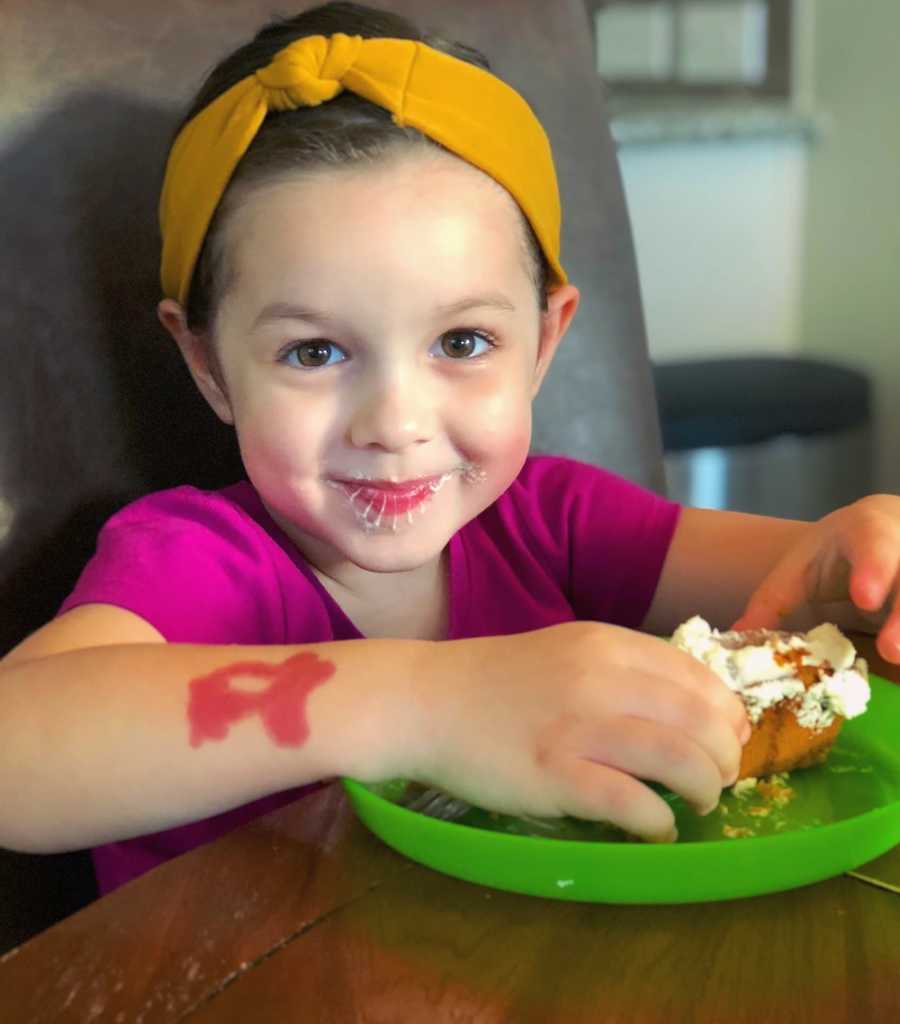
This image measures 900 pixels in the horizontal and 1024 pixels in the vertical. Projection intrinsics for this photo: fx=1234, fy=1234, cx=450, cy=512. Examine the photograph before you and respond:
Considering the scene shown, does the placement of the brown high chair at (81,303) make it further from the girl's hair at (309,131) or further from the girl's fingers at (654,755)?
the girl's fingers at (654,755)

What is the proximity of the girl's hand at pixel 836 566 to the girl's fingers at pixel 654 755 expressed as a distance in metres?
0.26

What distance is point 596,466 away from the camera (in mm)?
1140

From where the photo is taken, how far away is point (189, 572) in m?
0.78

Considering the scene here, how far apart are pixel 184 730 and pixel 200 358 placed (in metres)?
0.38

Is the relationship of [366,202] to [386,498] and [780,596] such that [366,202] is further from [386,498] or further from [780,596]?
[780,596]

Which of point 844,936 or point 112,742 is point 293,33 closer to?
point 112,742

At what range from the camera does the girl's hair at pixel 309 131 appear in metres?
0.79

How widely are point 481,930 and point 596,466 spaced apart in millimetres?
701

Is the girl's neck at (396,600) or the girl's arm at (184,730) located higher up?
the girl's arm at (184,730)

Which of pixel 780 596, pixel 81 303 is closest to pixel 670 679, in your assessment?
pixel 780 596

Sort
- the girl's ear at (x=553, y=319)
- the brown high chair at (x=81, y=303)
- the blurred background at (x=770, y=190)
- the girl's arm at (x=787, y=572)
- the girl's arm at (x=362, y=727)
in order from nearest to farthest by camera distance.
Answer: the girl's arm at (x=362, y=727) → the girl's arm at (x=787, y=572) → the brown high chair at (x=81, y=303) → the girl's ear at (x=553, y=319) → the blurred background at (x=770, y=190)

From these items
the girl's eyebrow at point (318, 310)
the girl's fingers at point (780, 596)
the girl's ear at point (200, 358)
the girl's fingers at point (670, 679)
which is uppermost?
the girl's eyebrow at point (318, 310)

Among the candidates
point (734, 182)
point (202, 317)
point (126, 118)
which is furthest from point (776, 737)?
point (734, 182)

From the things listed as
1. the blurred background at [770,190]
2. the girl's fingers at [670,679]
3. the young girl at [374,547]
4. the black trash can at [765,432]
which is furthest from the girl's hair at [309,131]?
the blurred background at [770,190]
